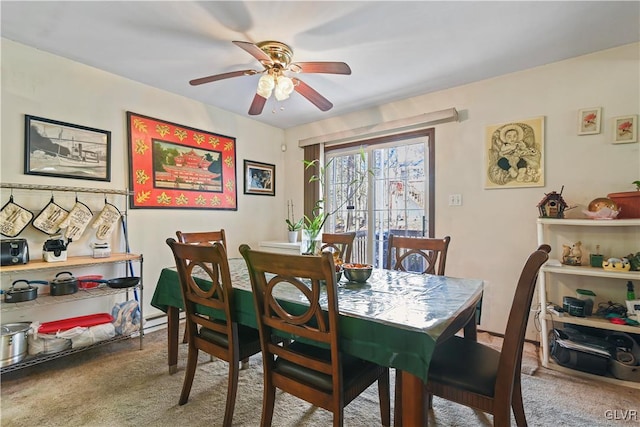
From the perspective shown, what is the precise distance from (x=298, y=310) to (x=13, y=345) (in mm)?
2047

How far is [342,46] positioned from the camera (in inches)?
90.0

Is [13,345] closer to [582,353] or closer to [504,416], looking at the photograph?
[504,416]

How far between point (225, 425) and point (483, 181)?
283cm

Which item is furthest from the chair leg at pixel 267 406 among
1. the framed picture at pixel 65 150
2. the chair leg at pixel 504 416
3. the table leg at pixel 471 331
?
the framed picture at pixel 65 150

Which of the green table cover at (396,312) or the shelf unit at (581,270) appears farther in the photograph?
the shelf unit at (581,270)

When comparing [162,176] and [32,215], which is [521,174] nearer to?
[162,176]

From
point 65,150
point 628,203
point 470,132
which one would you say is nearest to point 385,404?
point 628,203

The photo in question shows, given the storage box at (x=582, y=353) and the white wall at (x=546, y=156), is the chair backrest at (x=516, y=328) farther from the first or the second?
the white wall at (x=546, y=156)

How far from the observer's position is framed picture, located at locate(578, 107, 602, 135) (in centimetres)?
239

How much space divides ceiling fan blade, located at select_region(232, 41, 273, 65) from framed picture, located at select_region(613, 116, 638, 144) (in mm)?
2667

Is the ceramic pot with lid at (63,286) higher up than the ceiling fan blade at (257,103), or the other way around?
the ceiling fan blade at (257,103)

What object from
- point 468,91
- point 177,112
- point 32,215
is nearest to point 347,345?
point 32,215

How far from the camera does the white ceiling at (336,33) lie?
186 cm

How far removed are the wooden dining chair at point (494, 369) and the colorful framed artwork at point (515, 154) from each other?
1.76 meters
